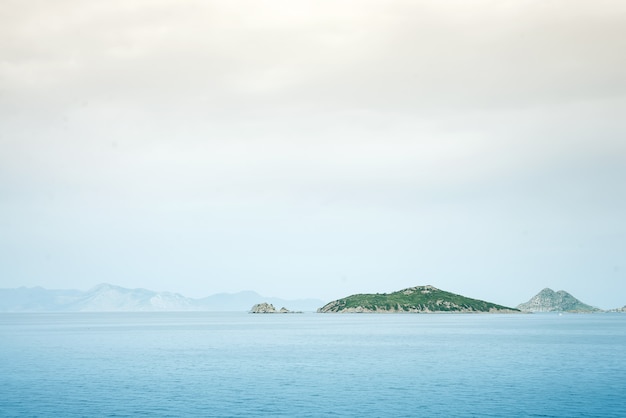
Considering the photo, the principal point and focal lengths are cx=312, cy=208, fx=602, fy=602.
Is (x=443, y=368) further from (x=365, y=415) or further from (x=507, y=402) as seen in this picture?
(x=365, y=415)

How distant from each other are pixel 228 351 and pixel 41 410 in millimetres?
90236

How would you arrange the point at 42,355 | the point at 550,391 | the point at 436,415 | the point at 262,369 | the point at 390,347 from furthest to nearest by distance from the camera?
the point at 390,347 < the point at 42,355 < the point at 262,369 < the point at 550,391 < the point at 436,415

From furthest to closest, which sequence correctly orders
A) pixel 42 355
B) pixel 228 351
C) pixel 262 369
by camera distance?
pixel 228 351 → pixel 42 355 → pixel 262 369

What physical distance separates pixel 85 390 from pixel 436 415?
171 feet

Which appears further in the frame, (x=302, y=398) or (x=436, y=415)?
(x=302, y=398)

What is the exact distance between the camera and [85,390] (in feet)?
294

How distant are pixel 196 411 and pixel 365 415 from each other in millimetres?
20663

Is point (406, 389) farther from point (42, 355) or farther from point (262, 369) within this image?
point (42, 355)

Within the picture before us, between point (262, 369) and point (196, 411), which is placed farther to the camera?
point (262, 369)

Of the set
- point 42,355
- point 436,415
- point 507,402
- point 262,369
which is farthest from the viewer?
point 42,355

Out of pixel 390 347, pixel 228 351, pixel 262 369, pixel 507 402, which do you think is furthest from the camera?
pixel 390 347

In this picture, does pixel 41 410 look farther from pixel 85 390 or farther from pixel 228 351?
pixel 228 351

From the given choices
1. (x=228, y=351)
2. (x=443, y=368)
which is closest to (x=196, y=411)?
(x=443, y=368)

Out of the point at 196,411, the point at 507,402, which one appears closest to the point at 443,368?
the point at 507,402
